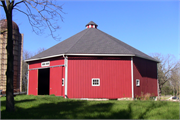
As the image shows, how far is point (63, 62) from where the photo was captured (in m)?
15.8

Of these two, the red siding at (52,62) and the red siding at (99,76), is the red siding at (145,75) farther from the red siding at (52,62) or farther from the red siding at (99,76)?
the red siding at (52,62)

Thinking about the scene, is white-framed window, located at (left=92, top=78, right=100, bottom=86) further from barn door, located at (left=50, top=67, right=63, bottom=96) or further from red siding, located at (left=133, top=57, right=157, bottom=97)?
red siding, located at (left=133, top=57, right=157, bottom=97)

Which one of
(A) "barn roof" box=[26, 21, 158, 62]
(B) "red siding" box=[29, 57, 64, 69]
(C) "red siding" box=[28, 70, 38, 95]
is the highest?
(A) "barn roof" box=[26, 21, 158, 62]

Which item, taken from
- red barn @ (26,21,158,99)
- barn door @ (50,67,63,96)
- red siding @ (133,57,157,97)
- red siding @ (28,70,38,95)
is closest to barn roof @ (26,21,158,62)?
red barn @ (26,21,158,99)

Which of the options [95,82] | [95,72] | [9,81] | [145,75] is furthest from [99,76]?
[9,81]

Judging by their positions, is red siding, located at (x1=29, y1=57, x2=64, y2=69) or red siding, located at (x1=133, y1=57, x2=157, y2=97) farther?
red siding, located at (x1=133, y1=57, x2=157, y2=97)

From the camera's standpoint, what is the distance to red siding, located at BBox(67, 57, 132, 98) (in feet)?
50.0

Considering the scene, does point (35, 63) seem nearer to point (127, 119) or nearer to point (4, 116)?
point (4, 116)

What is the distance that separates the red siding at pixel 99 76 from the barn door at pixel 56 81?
3.47 ft

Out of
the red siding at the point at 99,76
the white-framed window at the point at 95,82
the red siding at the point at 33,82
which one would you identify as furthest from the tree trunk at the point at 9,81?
the red siding at the point at 33,82

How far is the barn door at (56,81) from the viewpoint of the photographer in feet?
52.5

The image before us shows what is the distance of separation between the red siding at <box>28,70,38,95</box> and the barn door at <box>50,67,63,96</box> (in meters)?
2.18

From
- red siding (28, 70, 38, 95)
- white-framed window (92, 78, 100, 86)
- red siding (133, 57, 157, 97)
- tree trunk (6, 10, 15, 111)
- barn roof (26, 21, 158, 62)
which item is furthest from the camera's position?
red siding (28, 70, 38, 95)

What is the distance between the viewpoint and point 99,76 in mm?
15398
